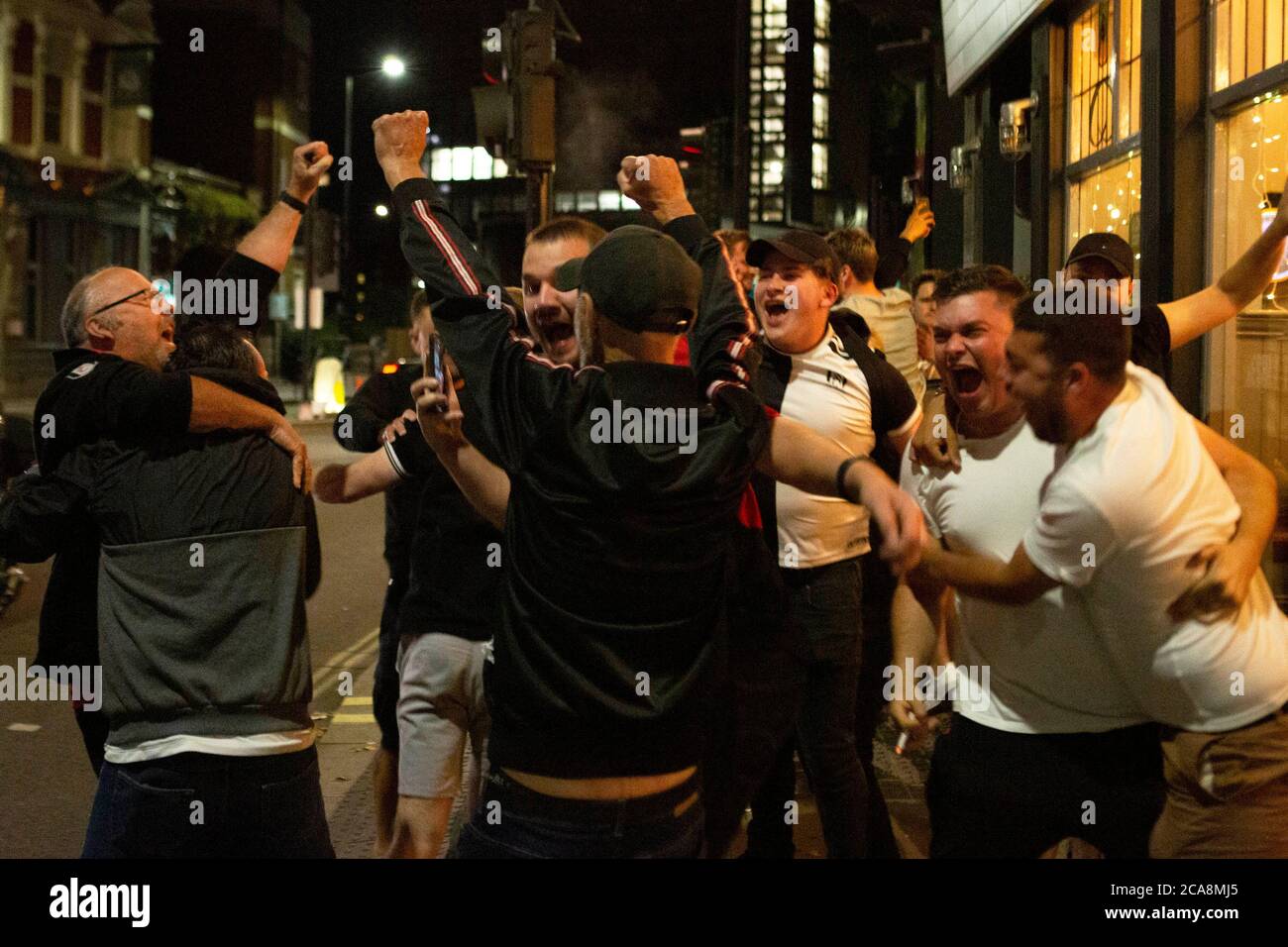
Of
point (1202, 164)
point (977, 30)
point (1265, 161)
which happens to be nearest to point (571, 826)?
point (1265, 161)

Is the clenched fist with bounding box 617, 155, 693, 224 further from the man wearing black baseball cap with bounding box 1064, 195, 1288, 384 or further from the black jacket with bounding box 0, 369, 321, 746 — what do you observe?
the man wearing black baseball cap with bounding box 1064, 195, 1288, 384

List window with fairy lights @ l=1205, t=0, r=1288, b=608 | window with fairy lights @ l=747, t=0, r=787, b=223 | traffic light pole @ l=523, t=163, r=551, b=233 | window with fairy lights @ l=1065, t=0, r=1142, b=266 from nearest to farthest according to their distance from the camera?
window with fairy lights @ l=1205, t=0, r=1288, b=608
traffic light pole @ l=523, t=163, r=551, b=233
window with fairy lights @ l=1065, t=0, r=1142, b=266
window with fairy lights @ l=747, t=0, r=787, b=223

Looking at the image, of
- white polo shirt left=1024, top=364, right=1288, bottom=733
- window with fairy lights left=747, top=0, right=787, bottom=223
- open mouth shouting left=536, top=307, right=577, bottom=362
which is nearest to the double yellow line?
open mouth shouting left=536, top=307, right=577, bottom=362

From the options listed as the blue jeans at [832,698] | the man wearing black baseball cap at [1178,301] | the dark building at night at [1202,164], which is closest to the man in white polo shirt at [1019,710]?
the man wearing black baseball cap at [1178,301]

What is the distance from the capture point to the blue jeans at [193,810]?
3137 millimetres

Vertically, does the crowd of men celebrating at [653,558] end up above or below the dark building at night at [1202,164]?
below

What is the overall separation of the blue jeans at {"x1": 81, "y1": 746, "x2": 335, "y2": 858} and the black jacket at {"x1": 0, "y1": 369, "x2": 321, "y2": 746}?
0.26ft

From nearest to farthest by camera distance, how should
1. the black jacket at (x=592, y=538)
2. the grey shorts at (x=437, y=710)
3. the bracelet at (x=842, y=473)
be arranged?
the black jacket at (x=592, y=538)
the bracelet at (x=842, y=473)
the grey shorts at (x=437, y=710)

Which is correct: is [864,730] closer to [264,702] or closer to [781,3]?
[264,702]

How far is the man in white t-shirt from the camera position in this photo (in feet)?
9.20

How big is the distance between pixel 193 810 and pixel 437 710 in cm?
132

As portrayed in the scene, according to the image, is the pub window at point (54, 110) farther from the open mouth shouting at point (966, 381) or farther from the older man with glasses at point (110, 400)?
the open mouth shouting at point (966, 381)

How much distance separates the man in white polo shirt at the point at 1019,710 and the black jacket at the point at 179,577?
1.56 meters

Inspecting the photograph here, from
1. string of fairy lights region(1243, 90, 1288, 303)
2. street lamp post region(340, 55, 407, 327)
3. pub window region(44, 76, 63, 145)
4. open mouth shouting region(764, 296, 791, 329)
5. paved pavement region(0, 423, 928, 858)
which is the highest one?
pub window region(44, 76, 63, 145)
